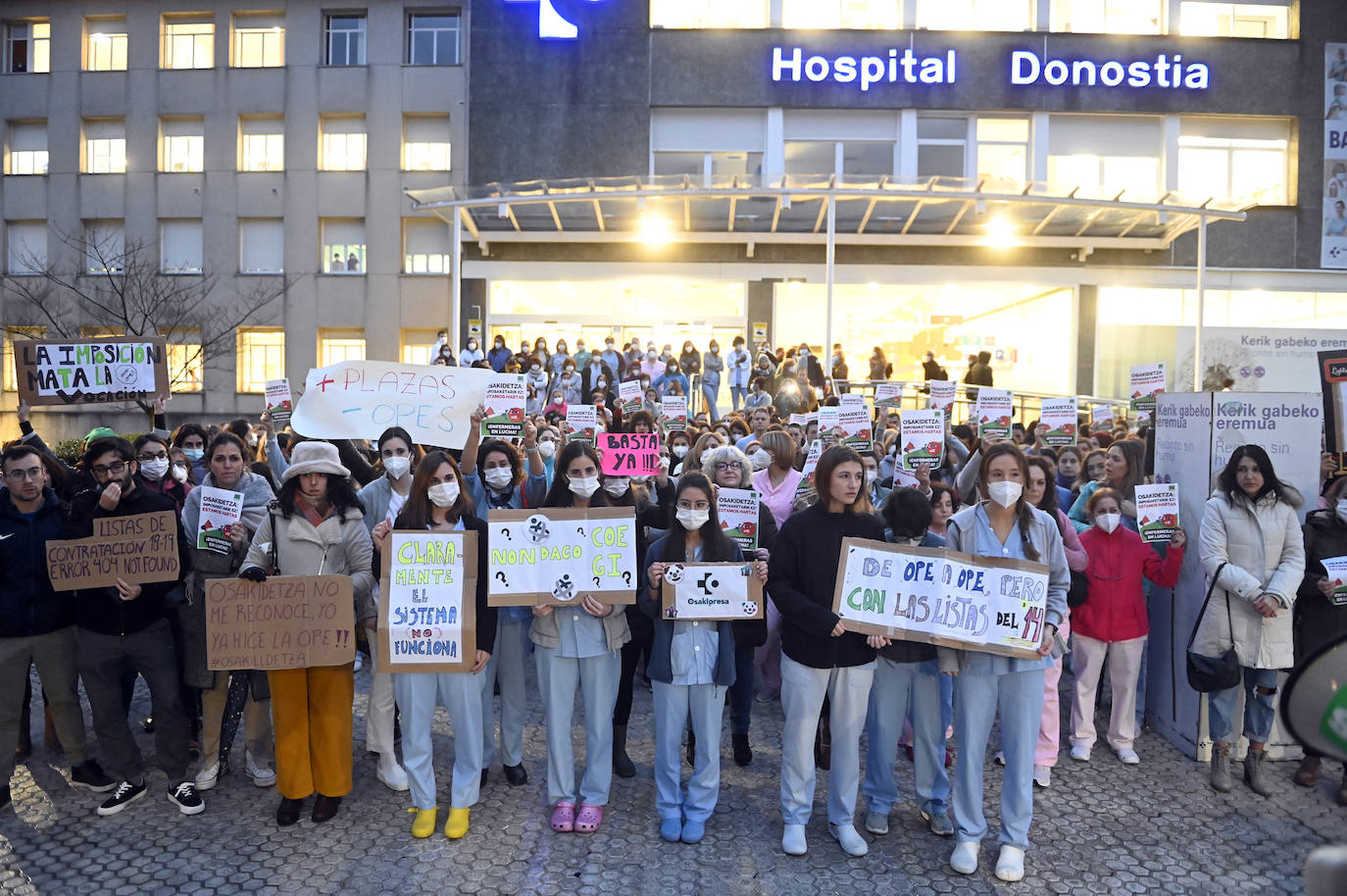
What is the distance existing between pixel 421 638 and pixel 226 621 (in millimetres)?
1058

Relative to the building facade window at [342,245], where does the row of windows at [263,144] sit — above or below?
above

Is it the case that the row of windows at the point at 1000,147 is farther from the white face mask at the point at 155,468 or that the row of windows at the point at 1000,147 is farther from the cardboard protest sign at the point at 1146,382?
the white face mask at the point at 155,468

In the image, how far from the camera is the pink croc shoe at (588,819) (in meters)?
5.00

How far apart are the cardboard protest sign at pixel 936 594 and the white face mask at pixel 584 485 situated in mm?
1475

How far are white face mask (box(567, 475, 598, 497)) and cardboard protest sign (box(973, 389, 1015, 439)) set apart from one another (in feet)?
21.9

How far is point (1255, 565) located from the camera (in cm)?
566

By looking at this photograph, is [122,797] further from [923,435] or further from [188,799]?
[923,435]

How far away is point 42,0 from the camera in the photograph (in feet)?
88.6

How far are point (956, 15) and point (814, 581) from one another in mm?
24030

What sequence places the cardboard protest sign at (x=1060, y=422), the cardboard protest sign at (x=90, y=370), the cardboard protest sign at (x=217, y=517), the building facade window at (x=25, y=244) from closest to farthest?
the cardboard protest sign at (x=217, y=517) → the cardboard protest sign at (x=90, y=370) → the cardboard protest sign at (x=1060, y=422) → the building facade window at (x=25, y=244)

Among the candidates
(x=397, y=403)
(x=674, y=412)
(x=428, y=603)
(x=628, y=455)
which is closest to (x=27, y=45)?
(x=674, y=412)

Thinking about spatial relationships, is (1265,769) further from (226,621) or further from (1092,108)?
(1092,108)

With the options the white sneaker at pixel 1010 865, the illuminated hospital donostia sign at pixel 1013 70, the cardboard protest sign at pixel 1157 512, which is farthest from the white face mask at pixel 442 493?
the illuminated hospital donostia sign at pixel 1013 70

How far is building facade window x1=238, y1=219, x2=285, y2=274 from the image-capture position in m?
26.4
